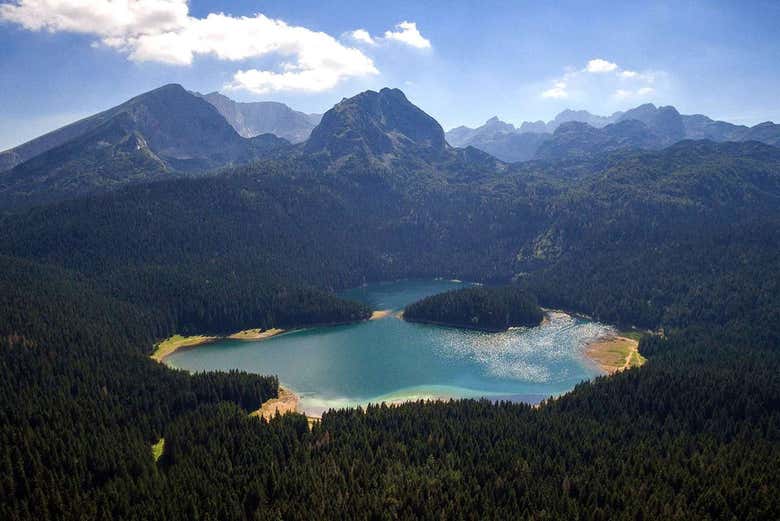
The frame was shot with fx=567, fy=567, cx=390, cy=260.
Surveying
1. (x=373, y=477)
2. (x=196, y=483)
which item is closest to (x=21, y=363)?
(x=196, y=483)

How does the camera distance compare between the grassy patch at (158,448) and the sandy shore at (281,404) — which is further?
the sandy shore at (281,404)

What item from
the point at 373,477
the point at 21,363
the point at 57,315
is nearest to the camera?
the point at 373,477

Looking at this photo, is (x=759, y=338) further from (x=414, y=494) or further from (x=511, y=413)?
(x=414, y=494)

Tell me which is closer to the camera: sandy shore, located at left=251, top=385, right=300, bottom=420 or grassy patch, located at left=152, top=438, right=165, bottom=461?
grassy patch, located at left=152, top=438, right=165, bottom=461

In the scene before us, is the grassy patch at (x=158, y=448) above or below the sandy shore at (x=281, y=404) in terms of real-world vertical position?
above

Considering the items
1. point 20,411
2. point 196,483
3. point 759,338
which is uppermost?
point 20,411

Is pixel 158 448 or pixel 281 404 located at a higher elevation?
pixel 158 448

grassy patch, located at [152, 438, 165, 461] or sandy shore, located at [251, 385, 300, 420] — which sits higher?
grassy patch, located at [152, 438, 165, 461]

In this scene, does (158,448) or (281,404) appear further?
(281,404)
